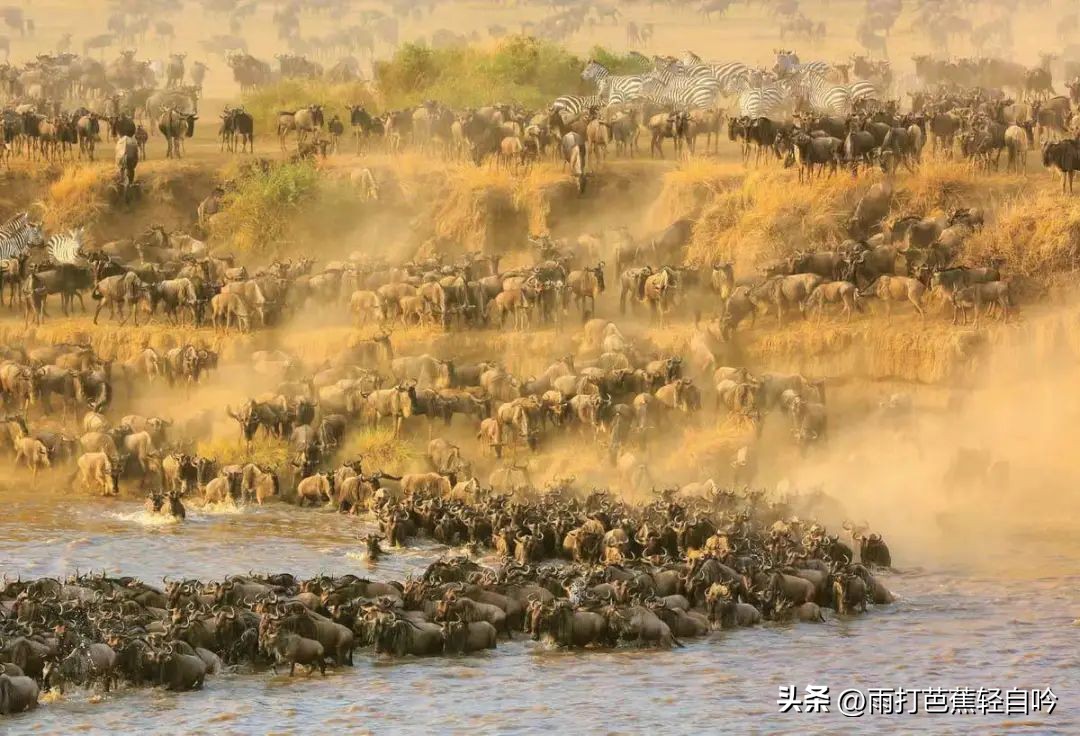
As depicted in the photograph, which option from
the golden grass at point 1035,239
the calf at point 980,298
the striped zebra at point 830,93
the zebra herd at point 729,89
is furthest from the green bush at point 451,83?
the calf at point 980,298

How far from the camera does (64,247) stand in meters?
45.8

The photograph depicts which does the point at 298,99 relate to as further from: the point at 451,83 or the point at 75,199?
the point at 75,199

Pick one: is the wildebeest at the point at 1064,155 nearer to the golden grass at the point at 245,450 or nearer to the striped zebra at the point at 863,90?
the striped zebra at the point at 863,90

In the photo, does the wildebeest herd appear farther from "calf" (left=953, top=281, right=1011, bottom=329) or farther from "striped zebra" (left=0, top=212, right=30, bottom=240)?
"striped zebra" (left=0, top=212, right=30, bottom=240)

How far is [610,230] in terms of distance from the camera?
4403cm

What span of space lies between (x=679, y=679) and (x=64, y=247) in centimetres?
2482

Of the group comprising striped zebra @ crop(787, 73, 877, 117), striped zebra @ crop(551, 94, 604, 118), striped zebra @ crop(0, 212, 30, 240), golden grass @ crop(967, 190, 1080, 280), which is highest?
striped zebra @ crop(551, 94, 604, 118)

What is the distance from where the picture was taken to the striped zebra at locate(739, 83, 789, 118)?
5466 centimetres

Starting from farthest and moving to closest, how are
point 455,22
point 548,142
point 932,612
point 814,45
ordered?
1. point 455,22
2. point 814,45
3. point 548,142
4. point 932,612

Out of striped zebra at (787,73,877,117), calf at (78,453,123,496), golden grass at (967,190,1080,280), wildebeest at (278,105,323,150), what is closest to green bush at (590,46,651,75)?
striped zebra at (787,73,877,117)

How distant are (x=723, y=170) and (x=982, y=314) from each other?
8.82m

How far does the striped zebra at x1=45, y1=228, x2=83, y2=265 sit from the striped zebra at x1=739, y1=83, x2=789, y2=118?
17.5 meters

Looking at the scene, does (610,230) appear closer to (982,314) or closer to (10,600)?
(982,314)

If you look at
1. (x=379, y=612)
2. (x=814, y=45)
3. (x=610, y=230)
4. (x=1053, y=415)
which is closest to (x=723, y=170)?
(x=610, y=230)
